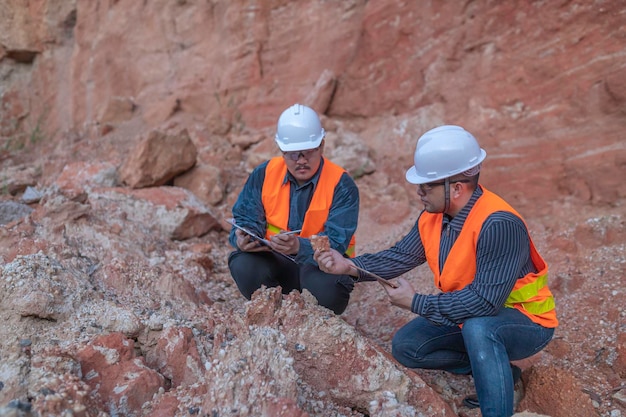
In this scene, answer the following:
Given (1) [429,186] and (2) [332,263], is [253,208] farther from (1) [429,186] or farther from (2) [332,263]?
(1) [429,186]

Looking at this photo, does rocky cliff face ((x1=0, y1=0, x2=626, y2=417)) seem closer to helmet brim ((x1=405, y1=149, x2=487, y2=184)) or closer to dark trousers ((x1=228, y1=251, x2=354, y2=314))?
dark trousers ((x1=228, y1=251, x2=354, y2=314))

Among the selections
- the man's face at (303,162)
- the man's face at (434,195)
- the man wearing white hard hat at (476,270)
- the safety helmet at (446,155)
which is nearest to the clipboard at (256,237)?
the man's face at (303,162)

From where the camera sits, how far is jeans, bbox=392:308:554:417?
7.80 ft

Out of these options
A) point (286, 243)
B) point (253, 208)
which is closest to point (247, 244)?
point (253, 208)

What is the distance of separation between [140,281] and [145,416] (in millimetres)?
1349

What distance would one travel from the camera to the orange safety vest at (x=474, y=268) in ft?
8.12

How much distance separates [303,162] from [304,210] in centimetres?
31

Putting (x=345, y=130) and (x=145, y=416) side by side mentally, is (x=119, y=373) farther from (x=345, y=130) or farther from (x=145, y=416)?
(x=345, y=130)

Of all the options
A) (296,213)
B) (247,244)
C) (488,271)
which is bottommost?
(247,244)

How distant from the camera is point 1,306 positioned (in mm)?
2697

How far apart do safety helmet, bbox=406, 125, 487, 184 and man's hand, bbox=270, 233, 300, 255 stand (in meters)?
0.82

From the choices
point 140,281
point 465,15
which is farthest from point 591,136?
point 140,281

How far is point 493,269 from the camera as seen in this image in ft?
7.83

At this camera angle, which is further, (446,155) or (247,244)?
(247,244)
